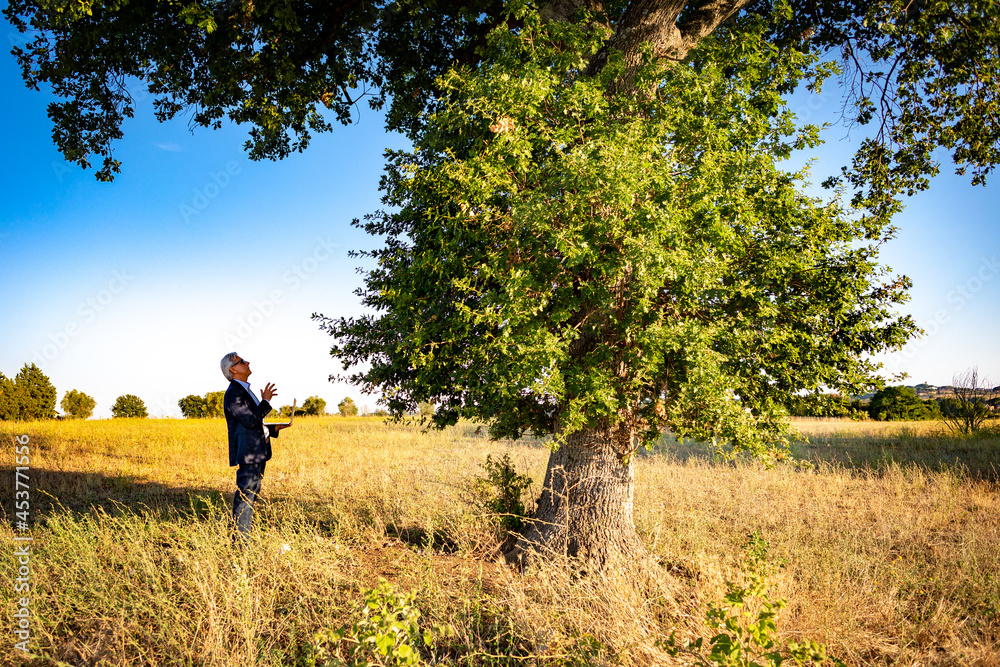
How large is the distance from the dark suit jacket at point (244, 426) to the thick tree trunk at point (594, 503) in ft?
11.4

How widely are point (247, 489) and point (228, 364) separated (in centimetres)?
160

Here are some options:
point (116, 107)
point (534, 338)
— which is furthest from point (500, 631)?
point (116, 107)

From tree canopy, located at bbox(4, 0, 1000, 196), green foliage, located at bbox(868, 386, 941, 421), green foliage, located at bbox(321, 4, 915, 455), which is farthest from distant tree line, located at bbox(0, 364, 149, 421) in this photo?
green foliage, located at bbox(868, 386, 941, 421)

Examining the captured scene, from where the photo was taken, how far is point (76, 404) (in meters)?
38.9

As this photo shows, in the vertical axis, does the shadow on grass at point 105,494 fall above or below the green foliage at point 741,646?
below

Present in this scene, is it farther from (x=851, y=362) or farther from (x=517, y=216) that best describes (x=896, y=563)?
(x=517, y=216)

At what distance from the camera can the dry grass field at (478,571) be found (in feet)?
14.2

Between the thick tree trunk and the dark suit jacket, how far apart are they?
347 cm

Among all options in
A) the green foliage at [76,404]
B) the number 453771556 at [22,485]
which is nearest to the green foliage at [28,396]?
the green foliage at [76,404]

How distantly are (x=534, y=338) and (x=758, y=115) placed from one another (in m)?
3.82

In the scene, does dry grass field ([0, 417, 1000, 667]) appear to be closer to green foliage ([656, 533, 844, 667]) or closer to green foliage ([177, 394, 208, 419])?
green foliage ([656, 533, 844, 667])

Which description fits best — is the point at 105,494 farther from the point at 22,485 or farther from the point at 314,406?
the point at 314,406

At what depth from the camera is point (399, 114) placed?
1023 cm

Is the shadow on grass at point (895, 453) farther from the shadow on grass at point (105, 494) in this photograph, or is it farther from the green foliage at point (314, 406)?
the green foliage at point (314, 406)
